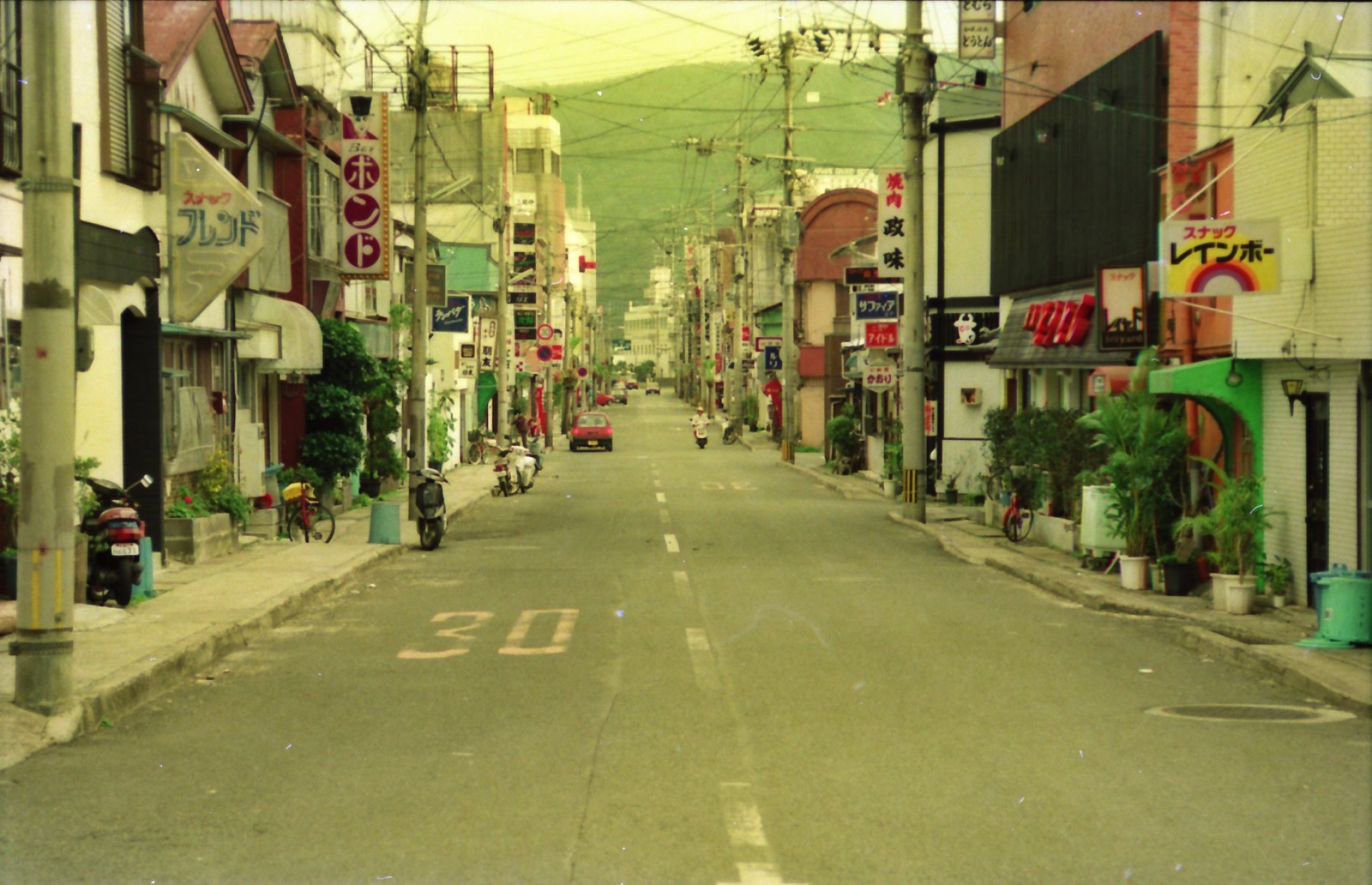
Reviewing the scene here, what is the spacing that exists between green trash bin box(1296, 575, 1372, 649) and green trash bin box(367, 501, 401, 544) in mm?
14991

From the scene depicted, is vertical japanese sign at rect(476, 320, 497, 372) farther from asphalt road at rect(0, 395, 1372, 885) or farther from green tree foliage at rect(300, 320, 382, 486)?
asphalt road at rect(0, 395, 1372, 885)

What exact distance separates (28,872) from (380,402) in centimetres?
2810

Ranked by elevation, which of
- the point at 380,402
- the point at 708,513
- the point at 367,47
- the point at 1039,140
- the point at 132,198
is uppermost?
the point at 367,47

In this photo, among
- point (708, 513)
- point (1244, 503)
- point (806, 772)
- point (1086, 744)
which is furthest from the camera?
point (708, 513)

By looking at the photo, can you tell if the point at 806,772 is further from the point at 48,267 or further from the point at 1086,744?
the point at 48,267

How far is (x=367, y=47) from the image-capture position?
Answer: 30.3 meters

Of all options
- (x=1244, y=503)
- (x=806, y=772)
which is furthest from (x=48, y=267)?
(x=1244, y=503)

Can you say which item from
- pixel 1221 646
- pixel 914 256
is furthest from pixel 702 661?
pixel 914 256

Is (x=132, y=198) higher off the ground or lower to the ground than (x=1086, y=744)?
higher

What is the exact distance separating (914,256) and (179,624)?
63.4ft

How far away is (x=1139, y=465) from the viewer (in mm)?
17625

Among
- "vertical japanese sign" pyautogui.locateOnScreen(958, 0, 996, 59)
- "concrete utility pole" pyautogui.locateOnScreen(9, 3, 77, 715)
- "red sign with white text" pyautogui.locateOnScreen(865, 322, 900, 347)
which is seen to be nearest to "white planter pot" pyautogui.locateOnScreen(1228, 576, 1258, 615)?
"concrete utility pole" pyautogui.locateOnScreen(9, 3, 77, 715)

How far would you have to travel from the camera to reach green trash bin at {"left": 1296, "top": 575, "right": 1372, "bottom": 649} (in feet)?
42.0

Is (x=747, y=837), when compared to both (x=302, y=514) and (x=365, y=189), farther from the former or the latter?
(x=365, y=189)
